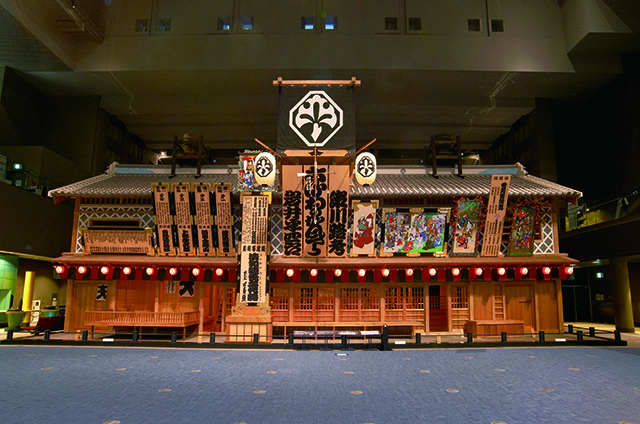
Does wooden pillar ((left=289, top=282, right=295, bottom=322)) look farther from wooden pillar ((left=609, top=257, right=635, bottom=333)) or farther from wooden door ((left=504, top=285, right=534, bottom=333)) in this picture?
wooden pillar ((left=609, top=257, right=635, bottom=333))

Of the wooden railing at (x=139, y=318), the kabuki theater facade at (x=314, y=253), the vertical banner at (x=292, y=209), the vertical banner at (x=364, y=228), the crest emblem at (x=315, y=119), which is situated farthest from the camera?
the vertical banner at (x=364, y=228)

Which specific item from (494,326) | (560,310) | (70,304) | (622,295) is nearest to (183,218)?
(70,304)

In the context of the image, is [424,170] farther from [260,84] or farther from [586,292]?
[586,292]

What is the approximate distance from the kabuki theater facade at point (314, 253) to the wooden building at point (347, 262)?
49 millimetres

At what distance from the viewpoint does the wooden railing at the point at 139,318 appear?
51.2 ft

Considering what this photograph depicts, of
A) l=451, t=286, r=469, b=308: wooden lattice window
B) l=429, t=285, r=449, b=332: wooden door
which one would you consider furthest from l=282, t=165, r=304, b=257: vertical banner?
l=429, t=285, r=449, b=332: wooden door

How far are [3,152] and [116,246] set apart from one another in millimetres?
8499

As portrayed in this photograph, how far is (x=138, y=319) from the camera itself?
51.8 feet

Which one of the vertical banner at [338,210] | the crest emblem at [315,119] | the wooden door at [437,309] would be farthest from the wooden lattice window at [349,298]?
the crest emblem at [315,119]

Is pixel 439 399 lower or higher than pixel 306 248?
lower

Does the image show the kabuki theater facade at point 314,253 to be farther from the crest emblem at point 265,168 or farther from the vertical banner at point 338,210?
the crest emblem at point 265,168

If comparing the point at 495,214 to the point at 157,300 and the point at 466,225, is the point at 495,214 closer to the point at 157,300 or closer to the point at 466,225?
the point at 466,225

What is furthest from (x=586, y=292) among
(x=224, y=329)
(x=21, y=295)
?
(x=21, y=295)

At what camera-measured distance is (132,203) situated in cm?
1745
